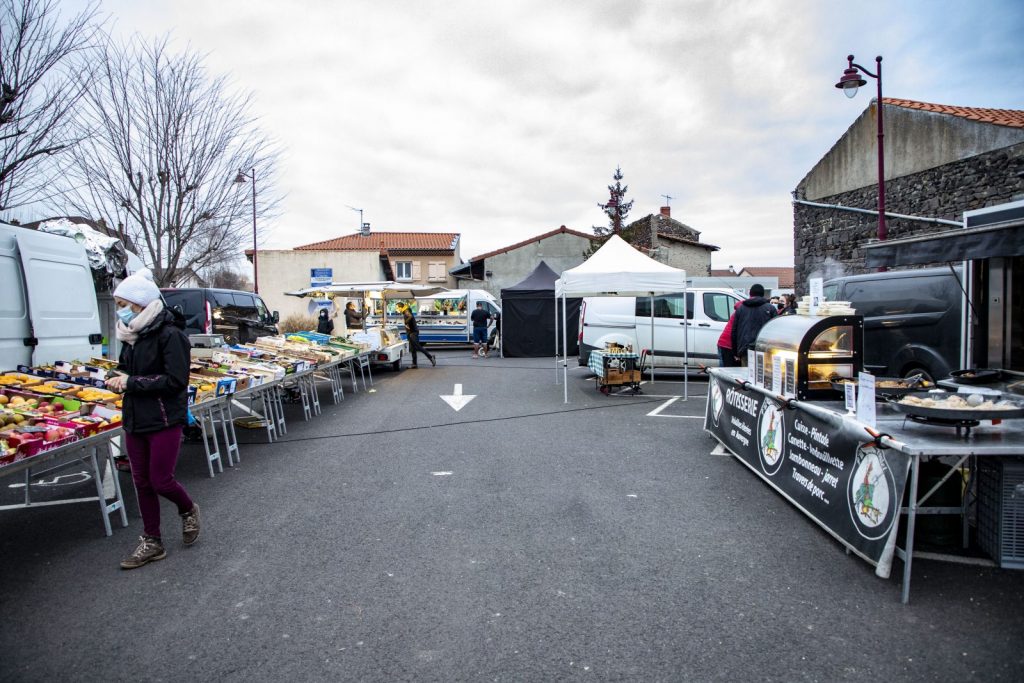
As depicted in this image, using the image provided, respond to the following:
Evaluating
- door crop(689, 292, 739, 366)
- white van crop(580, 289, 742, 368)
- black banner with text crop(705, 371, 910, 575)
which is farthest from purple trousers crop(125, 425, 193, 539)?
door crop(689, 292, 739, 366)

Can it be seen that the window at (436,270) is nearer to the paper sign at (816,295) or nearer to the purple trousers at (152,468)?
the paper sign at (816,295)

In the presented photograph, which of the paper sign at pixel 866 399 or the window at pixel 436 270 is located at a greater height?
the window at pixel 436 270

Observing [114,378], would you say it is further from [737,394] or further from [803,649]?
[737,394]

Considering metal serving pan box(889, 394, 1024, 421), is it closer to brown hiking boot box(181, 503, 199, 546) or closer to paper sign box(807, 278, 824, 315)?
paper sign box(807, 278, 824, 315)

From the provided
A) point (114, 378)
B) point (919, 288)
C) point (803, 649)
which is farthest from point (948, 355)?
point (114, 378)

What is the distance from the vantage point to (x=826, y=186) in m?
20.2

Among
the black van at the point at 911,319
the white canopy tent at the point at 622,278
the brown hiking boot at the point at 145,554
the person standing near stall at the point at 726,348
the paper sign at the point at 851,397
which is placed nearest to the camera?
the brown hiking boot at the point at 145,554

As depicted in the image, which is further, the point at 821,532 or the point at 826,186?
the point at 826,186

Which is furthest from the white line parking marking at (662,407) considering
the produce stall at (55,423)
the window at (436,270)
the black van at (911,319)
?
the window at (436,270)

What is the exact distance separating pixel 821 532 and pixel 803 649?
167 centimetres

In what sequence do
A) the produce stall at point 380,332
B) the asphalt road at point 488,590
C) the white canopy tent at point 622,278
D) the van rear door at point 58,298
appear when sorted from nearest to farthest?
1. the asphalt road at point 488,590
2. the van rear door at point 58,298
3. the white canopy tent at point 622,278
4. the produce stall at point 380,332

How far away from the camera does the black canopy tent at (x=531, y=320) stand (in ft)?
63.8

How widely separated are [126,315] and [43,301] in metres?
3.23

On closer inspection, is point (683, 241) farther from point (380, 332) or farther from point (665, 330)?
point (380, 332)
